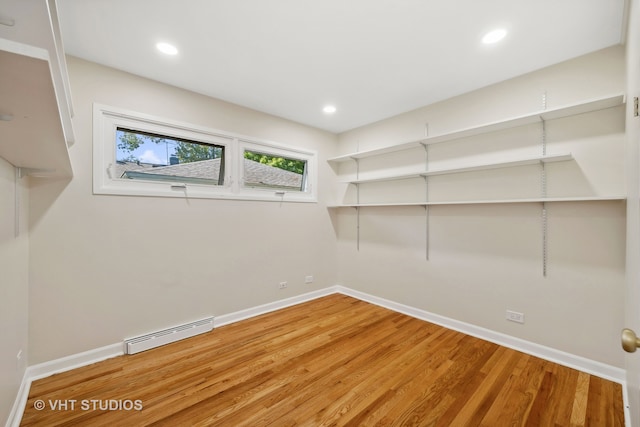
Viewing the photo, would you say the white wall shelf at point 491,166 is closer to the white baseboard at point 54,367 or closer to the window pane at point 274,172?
the window pane at point 274,172

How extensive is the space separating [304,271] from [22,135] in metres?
3.16

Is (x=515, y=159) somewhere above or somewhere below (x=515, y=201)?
above

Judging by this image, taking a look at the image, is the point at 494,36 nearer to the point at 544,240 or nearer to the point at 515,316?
the point at 544,240

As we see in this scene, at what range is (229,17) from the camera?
5.94ft

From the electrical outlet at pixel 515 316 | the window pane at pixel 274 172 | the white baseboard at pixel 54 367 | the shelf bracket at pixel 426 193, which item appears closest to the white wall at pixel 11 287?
the white baseboard at pixel 54 367

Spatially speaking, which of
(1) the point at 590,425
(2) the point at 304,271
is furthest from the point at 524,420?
(2) the point at 304,271

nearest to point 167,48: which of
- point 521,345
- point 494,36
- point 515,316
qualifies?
point 494,36

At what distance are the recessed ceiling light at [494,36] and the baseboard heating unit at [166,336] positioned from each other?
3647mm

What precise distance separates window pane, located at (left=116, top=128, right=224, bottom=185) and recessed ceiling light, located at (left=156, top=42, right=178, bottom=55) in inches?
33.8

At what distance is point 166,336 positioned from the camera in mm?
2557

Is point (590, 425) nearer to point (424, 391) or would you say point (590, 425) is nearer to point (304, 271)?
point (424, 391)

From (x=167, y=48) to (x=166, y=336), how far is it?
2.60 meters

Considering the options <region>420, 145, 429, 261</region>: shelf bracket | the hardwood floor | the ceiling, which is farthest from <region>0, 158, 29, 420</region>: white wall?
<region>420, 145, 429, 261</region>: shelf bracket

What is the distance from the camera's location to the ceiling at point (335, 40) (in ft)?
5.66
